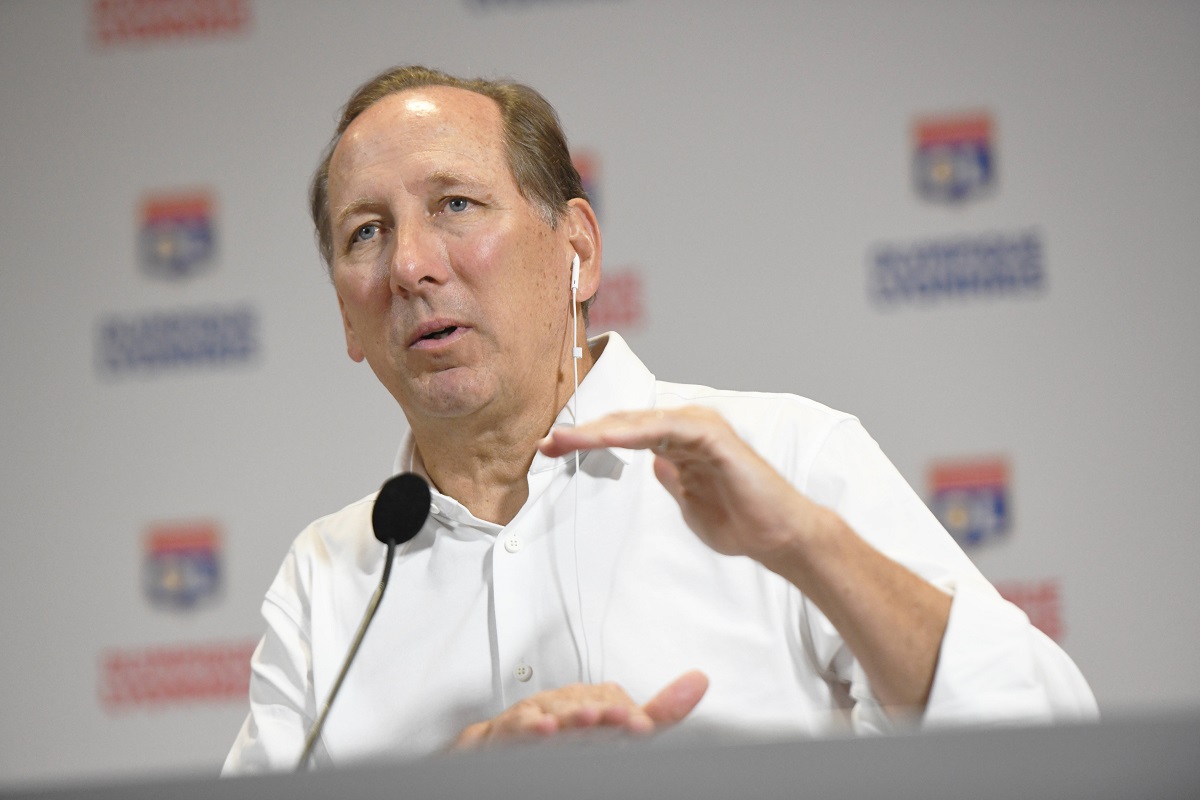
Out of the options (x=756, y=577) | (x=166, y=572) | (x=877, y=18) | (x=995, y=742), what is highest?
(x=877, y=18)

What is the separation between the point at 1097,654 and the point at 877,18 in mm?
Result: 1708

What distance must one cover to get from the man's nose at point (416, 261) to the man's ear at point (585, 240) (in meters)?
0.27

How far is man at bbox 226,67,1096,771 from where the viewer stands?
1172 millimetres

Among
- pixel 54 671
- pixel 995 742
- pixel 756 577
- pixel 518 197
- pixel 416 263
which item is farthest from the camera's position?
pixel 54 671

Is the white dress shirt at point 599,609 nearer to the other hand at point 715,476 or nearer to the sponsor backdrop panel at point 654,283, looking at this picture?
the other hand at point 715,476

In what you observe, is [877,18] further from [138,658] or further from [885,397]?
[138,658]

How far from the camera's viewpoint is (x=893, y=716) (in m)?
1.18

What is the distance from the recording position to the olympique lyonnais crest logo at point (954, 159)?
2.82m

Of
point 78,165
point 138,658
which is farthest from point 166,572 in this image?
point 78,165

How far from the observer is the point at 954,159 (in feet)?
9.23

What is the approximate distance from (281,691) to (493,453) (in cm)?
47

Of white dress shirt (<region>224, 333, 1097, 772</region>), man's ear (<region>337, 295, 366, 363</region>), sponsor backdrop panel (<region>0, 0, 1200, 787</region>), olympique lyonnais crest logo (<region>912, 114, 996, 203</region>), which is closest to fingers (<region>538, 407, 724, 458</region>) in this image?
white dress shirt (<region>224, 333, 1097, 772</region>)

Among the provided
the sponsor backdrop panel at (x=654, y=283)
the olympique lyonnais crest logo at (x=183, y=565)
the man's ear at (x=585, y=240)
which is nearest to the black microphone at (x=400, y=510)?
the man's ear at (x=585, y=240)

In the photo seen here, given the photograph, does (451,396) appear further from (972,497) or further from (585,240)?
(972,497)
